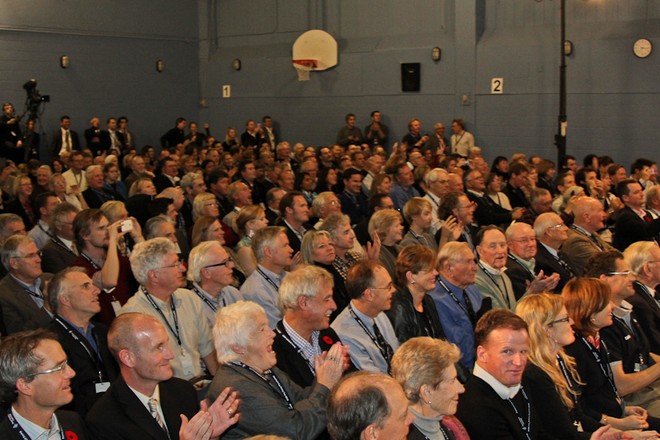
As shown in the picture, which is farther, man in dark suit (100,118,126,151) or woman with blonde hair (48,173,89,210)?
man in dark suit (100,118,126,151)

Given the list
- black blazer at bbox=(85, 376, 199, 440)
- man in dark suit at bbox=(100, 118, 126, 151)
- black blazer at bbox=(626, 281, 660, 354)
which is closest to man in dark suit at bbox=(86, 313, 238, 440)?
black blazer at bbox=(85, 376, 199, 440)

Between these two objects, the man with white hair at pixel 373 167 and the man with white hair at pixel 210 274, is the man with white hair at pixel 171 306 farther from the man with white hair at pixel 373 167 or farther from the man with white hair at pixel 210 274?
the man with white hair at pixel 373 167

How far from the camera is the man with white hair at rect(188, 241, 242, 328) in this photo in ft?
16.0

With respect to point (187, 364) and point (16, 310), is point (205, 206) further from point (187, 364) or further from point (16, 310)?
point (187, 364)

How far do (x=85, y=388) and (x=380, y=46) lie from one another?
1282cm

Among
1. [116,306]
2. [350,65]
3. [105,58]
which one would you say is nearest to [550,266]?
[116,306]

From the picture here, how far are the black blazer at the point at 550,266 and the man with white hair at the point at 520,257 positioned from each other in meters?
0.30

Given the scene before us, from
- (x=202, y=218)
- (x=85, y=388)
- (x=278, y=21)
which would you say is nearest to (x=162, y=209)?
(x=202, y=218)

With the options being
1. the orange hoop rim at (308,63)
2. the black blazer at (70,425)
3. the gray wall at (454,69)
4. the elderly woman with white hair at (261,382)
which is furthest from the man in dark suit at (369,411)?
the orange hoop rim at (308,63)

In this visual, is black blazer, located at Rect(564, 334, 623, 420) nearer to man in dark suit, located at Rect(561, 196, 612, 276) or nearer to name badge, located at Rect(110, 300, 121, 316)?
man in dark suit, located at Rect(561, 196, 612, 276)

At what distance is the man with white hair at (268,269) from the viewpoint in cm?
512

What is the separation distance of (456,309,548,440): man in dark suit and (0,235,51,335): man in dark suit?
8.78 ft

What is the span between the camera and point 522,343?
3541mm

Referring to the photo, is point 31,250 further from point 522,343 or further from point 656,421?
point 656,421
